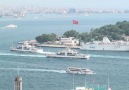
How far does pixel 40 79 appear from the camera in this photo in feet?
50.4

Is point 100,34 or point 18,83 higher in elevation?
point 100,34

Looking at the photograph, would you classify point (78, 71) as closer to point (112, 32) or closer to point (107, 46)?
point (107, 46)

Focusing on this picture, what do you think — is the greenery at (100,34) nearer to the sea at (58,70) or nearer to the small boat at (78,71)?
the sea at (58,70)

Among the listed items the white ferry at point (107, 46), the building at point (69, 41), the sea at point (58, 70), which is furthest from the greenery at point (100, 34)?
the sea at point (58, 70)

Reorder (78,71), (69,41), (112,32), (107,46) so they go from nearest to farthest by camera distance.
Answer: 1. (78,71)
2. (107,46)
3. (69,41)
4. (112,32)

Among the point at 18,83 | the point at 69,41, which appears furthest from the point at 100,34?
the point at 18,83

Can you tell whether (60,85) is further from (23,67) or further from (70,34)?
(70,34)

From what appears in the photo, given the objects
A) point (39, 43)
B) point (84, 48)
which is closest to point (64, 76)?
point (84, 48)

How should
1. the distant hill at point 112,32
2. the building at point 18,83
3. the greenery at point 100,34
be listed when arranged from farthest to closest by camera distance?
the distant hill at point 112,32 → the greenery at point 100,34 → the building at point 18,83

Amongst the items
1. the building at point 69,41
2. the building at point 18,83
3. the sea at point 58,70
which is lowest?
the sea at point 58,70

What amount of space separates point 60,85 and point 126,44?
10.6 metres

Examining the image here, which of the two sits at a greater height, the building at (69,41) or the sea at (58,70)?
the building at (69,41)

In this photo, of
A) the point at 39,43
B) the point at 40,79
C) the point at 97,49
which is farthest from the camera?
the point at 39,43

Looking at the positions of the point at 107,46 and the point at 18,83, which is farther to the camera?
the point at 107,46
